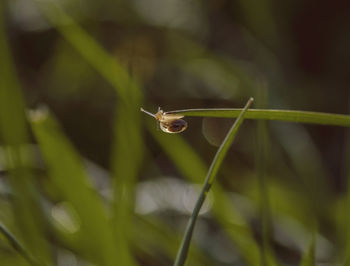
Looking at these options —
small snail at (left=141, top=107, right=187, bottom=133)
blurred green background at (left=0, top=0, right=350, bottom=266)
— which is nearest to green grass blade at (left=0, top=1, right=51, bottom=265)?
blurred green background at (left=0, top=0, right=350, bottom=266)

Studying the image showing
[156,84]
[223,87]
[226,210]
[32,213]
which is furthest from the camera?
[156,84]

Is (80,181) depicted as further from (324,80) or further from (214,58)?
(324,80)

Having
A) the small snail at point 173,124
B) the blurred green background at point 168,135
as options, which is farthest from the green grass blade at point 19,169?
the small snail at point 173,124

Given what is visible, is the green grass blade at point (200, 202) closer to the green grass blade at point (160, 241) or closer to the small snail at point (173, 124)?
the small snail at point (173, 124)

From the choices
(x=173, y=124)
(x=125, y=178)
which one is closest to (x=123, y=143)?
(x=125, y=178)

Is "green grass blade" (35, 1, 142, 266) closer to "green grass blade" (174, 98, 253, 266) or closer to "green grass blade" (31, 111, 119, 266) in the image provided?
"green grass blade" (31, 111, 119, 266)

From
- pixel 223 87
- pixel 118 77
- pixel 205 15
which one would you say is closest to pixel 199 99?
pixel 223 87

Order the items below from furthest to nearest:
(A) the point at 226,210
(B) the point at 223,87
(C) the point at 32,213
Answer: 1. (B) the point at 223,87
2. (A) the point at 226,210
3. (C) the point at 32,213
